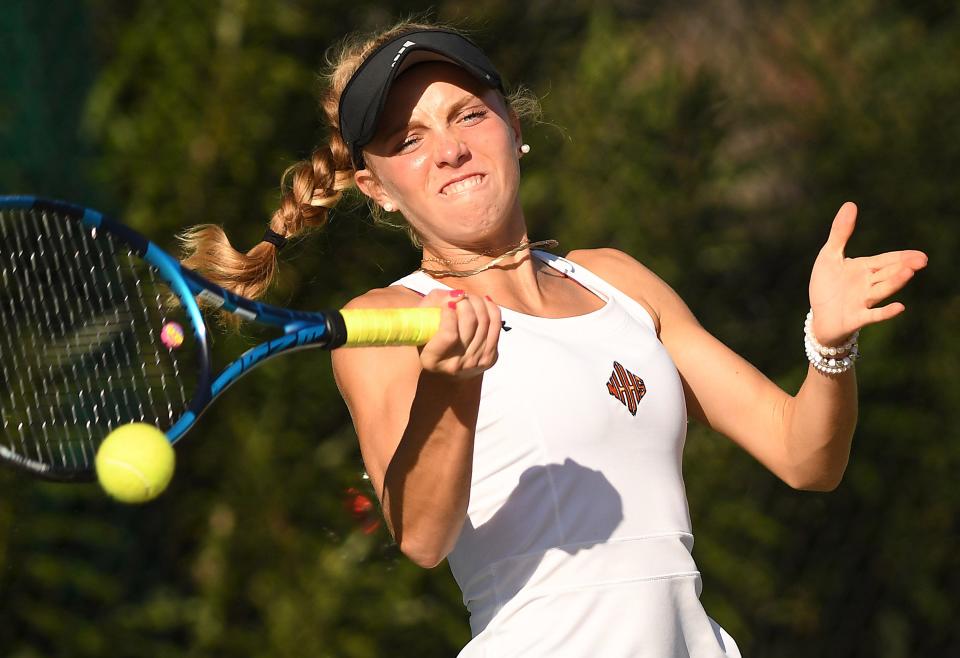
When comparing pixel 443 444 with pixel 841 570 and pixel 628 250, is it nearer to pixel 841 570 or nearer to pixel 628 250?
pixel 628 250

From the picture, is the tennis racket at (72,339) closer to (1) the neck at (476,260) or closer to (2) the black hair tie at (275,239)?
(2) the black hair tie at (275,239)

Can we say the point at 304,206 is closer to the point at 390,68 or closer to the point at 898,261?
the point at 390,68

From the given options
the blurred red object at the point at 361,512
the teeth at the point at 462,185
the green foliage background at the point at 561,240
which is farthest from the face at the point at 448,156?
the blurred red object at the point at 361,512

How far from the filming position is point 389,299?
2.18m

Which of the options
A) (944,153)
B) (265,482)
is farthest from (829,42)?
(265,482)

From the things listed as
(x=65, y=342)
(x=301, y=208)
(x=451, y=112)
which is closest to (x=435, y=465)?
(x=451, y=112)

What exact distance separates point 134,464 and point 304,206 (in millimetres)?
785

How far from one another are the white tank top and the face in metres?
0.19

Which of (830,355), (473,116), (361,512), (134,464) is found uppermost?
(473,116)

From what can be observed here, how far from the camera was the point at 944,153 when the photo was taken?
4.78 metres

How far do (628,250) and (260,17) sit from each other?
4.11 ft

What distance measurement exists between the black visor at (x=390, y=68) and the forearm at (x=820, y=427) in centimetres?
64

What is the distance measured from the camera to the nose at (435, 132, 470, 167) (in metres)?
2.18

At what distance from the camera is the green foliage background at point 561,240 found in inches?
137
